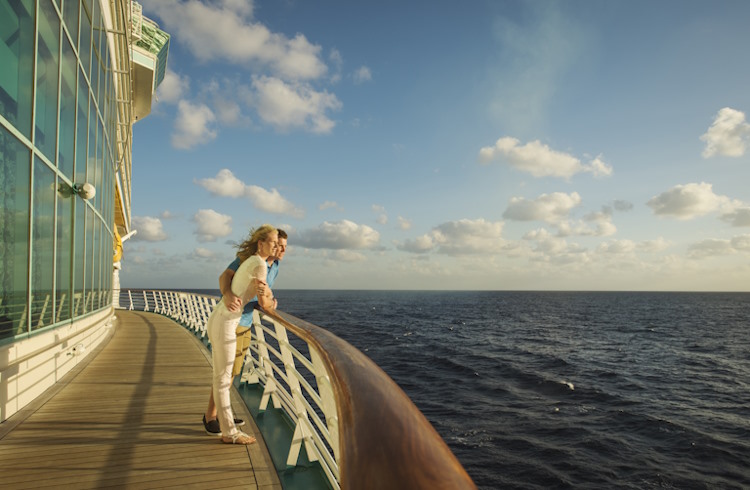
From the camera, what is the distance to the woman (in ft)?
9.36

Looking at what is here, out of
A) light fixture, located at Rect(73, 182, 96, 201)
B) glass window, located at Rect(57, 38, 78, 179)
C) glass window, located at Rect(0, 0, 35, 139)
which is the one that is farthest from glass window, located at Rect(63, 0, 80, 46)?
light fixture, located at Rect(73, 182, 96, 201)

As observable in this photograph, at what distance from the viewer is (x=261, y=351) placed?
160 inches

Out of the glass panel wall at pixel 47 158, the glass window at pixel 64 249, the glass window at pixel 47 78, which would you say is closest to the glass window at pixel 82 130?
the glass panel wall at pixel 47 158

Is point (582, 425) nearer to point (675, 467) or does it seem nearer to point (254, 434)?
point (675, 467)

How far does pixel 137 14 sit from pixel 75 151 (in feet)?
34.7

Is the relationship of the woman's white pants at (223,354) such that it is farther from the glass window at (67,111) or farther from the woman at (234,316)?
the glass window at (67,111)

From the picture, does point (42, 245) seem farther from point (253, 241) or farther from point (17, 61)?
point (253, 241)

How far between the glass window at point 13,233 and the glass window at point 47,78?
21.8 inches

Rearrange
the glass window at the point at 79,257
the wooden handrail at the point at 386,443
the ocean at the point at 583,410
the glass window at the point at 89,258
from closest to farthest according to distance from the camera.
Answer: the wooden handrail at the point at 386,443 < the glass window at the point at 79,257 < the glass window at the point at 89,258 < the ocean at the point at 583,410

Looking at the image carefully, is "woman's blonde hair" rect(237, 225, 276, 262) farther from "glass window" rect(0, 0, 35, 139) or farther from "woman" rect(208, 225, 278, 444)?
"glass window" rect(0, 0, 35, 139)

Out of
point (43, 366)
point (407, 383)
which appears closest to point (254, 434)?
point (43, 366)

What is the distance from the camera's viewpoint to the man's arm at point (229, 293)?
9.70 ft

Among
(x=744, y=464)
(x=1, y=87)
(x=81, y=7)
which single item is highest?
(x=81, y=7)

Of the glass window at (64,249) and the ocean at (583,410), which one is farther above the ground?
the glass window at (64,249)
